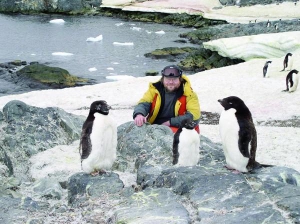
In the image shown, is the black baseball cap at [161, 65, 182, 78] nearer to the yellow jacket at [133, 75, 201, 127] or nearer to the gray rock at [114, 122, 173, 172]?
the yellow jacket at [133, 75, 201, 127]

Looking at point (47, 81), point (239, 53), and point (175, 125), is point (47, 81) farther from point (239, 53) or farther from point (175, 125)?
point (175, 125)

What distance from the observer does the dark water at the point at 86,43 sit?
30.3 metres

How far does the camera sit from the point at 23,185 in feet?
21.2

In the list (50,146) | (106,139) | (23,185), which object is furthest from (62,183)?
(50,146)

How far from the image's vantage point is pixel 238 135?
554 cm

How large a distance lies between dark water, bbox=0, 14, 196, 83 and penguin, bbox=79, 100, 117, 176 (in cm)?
2081

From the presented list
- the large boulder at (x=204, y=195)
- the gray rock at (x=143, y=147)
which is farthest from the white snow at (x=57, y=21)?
the large boulder at (x=204, y=195)

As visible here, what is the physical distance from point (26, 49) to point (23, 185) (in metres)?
30.4

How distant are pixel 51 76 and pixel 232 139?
21220 millimetres

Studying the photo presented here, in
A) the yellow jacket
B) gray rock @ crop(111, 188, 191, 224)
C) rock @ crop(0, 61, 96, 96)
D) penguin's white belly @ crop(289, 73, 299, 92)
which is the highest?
the yellow jacket

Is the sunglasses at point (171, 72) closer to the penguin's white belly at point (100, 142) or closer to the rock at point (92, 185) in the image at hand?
the penguin's white belly at point (100, 142)

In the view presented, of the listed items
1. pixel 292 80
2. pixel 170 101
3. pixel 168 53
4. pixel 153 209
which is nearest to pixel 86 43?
pixel 168 53

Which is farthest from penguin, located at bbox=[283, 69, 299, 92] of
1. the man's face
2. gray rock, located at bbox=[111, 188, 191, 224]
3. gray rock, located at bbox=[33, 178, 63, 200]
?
gray rock, located at bbox=[111, 188, 191, 224]

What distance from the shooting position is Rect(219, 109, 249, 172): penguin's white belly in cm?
551
